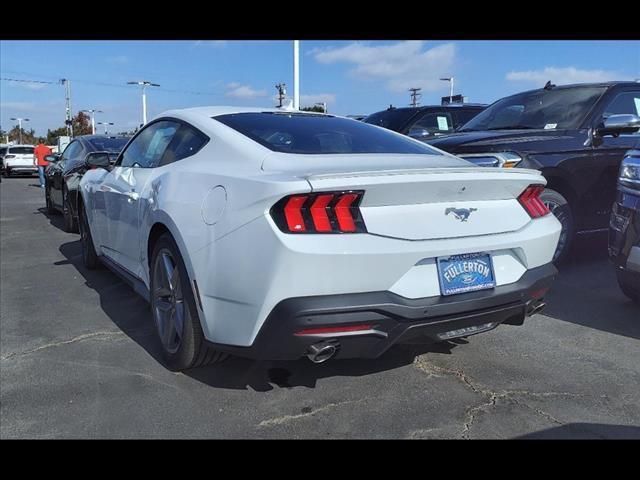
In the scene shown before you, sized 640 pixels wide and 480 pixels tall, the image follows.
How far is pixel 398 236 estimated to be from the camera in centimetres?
254

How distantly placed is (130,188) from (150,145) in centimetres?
43

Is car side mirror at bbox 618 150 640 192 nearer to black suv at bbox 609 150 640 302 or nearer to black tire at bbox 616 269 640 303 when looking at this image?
black suv at bbox 609 150 640 302

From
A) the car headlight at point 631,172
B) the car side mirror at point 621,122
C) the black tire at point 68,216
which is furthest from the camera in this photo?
the black tire at point 68,216

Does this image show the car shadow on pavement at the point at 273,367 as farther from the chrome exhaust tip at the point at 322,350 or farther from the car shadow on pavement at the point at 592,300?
the car shadow on pavement at the point at 592,300

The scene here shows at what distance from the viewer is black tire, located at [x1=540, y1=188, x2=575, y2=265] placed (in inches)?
208

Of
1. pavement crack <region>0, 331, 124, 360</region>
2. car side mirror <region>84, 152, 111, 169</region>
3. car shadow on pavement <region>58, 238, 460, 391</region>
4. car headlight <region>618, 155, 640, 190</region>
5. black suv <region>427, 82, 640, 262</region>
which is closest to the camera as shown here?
car shadow on pavement <region>58, 238, 460, 391</region>

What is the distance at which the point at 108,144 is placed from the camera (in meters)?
8.80

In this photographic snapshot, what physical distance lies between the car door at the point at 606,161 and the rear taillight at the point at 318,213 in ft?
13.7

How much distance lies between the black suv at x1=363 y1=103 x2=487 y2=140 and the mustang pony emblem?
603 cm

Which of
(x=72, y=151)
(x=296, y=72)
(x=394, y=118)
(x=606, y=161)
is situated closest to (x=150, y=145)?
(x=606, y=161)

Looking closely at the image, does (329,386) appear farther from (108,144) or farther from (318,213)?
(108,144)

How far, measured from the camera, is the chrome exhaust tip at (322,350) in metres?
2.48

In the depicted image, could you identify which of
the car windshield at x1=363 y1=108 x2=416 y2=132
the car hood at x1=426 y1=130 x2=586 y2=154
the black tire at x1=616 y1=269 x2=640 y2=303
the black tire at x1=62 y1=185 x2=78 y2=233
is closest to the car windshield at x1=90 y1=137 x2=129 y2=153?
the black tire at x1=62 y1=185 x2=78 y2=233

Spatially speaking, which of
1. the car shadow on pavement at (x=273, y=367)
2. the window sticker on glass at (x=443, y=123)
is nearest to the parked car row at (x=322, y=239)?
the car shadow on pavement at (x=273, y=367)
